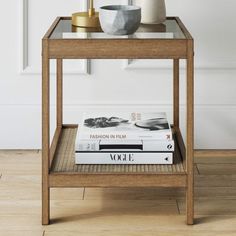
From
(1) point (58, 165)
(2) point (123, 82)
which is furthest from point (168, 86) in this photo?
(1) point (58, 165)

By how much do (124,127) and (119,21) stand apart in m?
0.32

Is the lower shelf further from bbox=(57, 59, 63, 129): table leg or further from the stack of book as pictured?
bbox=(57, 59, 63, 129): table leg

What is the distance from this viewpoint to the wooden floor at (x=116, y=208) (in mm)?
1825

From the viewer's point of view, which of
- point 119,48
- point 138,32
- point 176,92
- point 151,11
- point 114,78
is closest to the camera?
point 119,48

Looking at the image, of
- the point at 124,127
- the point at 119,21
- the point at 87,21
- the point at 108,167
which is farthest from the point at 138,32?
the point at 108,167

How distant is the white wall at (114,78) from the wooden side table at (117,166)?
0.43 meters

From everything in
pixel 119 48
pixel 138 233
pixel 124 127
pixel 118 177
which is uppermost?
pixel 119 48

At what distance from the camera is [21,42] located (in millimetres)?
2436

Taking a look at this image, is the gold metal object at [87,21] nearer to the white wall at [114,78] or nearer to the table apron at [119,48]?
the table apron at [119,48]

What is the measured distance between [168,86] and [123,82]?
0.16m

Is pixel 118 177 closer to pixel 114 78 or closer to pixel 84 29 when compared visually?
pixel 84 29

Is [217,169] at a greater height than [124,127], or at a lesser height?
lesser

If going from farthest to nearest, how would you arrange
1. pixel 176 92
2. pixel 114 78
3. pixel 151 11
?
pixel 114 78 → pixel 176 92 → pixel 151 11

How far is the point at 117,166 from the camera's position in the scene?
6.27ft
